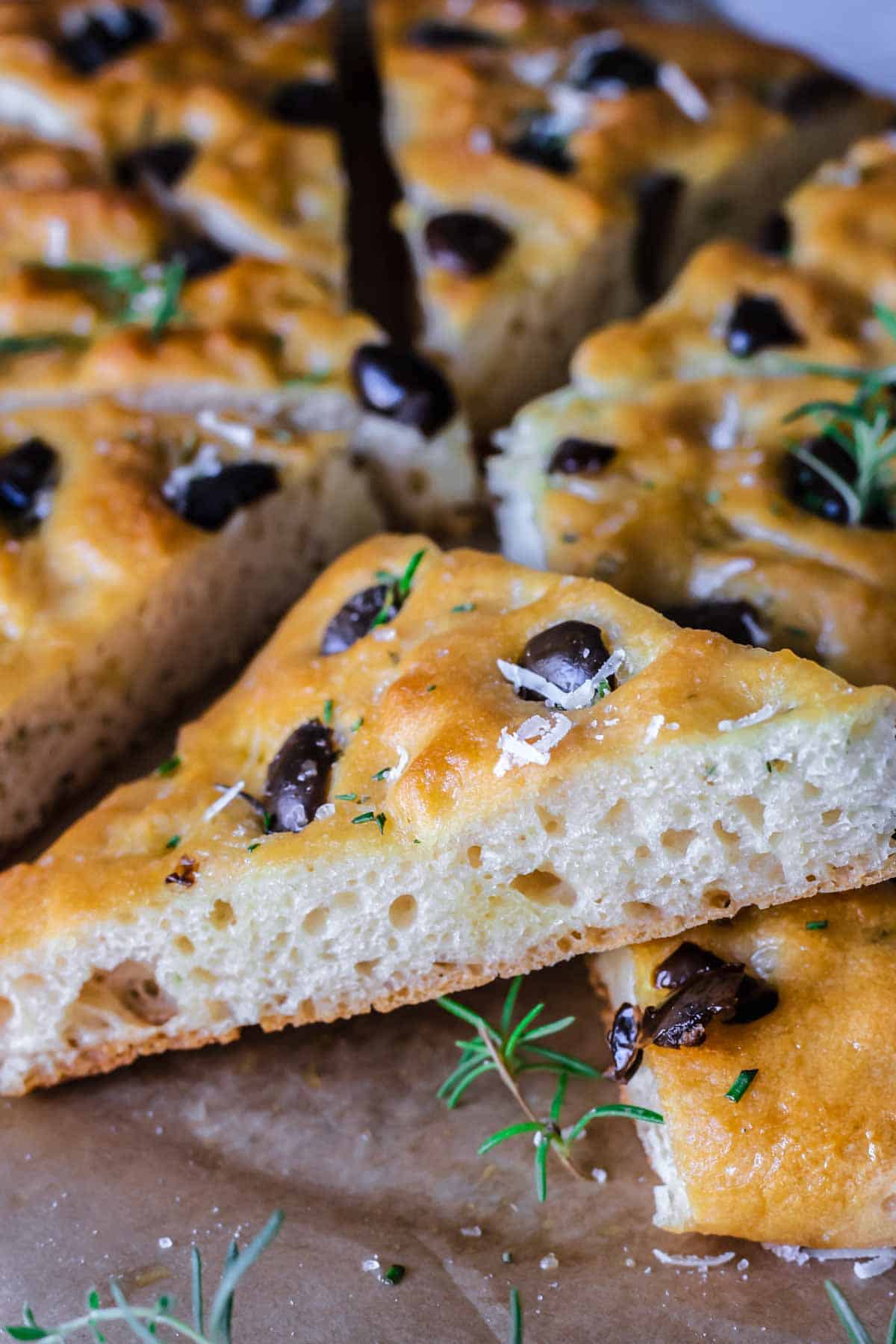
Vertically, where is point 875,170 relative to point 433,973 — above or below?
above

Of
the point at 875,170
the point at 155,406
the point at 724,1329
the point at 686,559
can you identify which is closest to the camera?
the point at 724,1329

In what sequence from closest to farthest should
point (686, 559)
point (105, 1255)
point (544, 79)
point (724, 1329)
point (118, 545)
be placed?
point (724, 1329) → point (105, 1255) → point (686, 559) → point (118, 545) → point (544, 79)

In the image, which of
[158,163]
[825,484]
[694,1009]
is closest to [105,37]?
[158,163]

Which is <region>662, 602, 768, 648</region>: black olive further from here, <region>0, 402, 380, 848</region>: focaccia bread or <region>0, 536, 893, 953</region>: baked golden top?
<region>0, 402, 380, 848</region>: focaccia bread

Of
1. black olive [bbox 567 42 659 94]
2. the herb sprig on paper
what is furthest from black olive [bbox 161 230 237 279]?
the herb sprig on paper

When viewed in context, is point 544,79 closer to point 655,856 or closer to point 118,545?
point 118,545

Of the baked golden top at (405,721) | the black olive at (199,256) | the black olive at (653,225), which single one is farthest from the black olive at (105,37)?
the baked golden top at (405,721)

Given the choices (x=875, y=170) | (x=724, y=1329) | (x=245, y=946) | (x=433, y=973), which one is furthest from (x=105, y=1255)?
(x=875, y=170)
